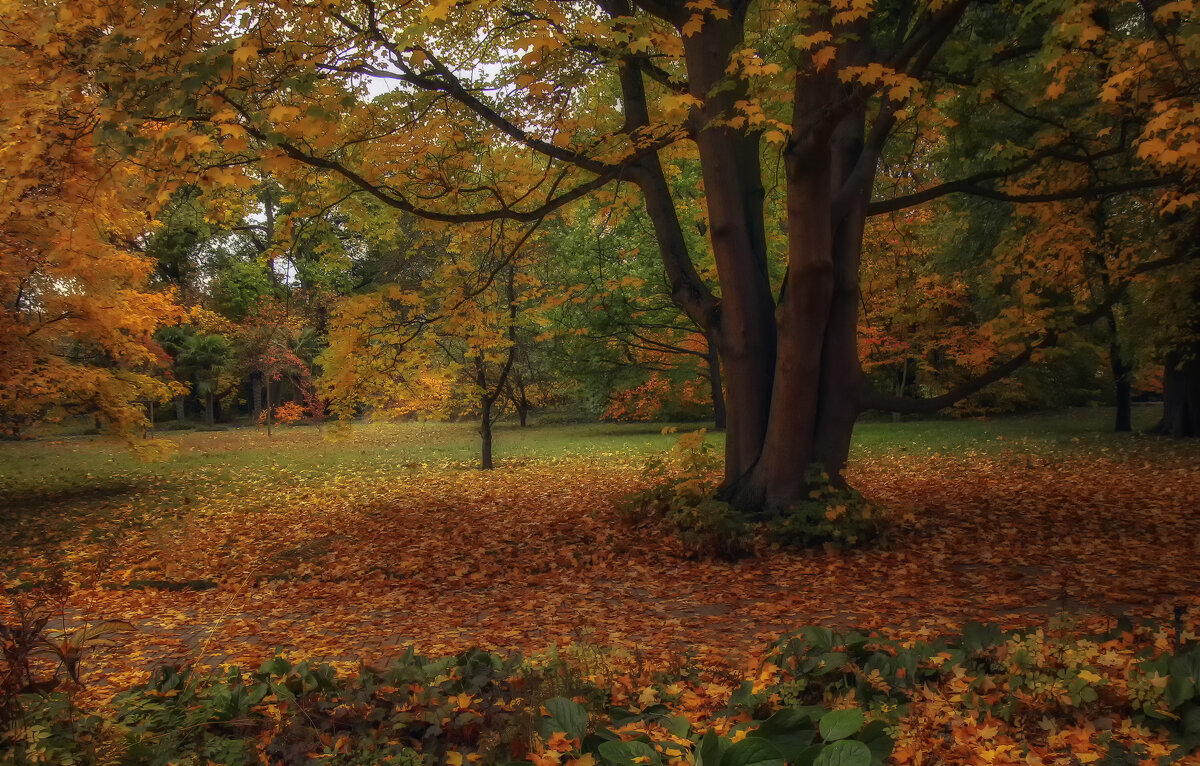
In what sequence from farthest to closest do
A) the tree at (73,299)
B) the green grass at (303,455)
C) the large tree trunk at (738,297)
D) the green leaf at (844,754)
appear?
the green grass at (303,455) < the tree at (73,299) < the large tree trunk at (738,297) < the green leaf at (844,754)

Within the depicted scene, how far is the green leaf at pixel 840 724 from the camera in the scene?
2279mm

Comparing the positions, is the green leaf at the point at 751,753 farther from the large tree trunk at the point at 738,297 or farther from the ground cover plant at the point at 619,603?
the large tree trunk at the point at 738,297

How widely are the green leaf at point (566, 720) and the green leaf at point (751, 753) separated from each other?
59 centimetres

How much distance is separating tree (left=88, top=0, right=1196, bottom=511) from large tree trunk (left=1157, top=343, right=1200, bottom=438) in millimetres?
9029

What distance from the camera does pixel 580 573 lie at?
707 centimetres

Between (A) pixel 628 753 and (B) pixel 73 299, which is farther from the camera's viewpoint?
(B) pixel 73 299

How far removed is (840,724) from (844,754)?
208 mm

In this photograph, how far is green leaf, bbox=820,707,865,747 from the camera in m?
2.28

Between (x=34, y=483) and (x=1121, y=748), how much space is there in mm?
16873

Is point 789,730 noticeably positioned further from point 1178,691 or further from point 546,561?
point 546,561

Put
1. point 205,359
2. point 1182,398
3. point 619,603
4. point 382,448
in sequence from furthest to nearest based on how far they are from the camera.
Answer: point 205,359 → point 382,448 → point 1182,398 → point 619,603

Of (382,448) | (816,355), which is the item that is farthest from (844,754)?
(382,448)

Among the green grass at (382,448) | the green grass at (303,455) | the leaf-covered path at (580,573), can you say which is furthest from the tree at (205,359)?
the leaf-covered path at (580,573)

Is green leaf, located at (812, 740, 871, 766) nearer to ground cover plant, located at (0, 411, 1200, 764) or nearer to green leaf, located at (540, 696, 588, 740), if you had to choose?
ground cover plant, located at (0, 411, 1200, 764)
